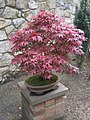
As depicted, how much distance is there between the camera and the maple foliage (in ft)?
6.30

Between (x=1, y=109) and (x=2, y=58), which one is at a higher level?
(x=2, y=58)

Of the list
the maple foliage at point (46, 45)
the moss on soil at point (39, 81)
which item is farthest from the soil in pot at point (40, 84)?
the maple foliage at point (46, 45)

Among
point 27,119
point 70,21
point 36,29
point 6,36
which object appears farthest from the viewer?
point 70,21

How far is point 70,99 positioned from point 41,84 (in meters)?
0.74

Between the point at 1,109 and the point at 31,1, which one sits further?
the point at 31,1

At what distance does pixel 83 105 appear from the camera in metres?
2.59

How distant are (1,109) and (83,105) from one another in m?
1.01

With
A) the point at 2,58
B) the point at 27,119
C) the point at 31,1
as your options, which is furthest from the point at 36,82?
the point at 31,1

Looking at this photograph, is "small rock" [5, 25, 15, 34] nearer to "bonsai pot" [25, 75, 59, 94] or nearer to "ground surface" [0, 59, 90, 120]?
"ground surface" [0, 59, 90, 120]

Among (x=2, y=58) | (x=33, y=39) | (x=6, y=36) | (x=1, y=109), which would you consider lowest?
(x=1, y=109)

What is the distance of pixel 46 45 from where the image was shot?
6.57 feet

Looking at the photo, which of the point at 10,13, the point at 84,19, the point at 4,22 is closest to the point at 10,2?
the point at 10,13

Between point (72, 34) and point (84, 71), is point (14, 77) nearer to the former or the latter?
point (84, 71)

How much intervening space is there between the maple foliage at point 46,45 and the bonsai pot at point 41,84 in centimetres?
11
